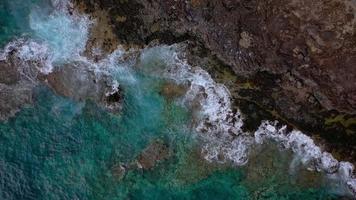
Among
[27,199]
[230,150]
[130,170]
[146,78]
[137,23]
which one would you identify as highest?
[137,23]

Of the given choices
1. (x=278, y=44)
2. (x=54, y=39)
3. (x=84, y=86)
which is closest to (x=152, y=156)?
(x=84, y=86)

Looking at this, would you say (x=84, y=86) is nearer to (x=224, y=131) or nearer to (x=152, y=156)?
(x=152, y=156)

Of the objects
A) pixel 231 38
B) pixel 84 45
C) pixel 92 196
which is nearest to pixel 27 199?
pixel 92 196

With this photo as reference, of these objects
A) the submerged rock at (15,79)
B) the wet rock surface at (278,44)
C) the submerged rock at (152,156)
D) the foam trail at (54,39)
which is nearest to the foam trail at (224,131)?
the wet rock surface at (278,44)

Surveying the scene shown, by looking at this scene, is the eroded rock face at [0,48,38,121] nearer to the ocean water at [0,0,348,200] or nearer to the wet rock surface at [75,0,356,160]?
the ocean water at [0,0,348,200]

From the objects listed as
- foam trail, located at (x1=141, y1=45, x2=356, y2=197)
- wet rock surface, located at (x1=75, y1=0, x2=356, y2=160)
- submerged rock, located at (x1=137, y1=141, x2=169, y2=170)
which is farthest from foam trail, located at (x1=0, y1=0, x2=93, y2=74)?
submerged rock, located at (x1=137, y1=141, x2=169, y2=170)

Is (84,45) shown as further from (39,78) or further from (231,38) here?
(231,38)
